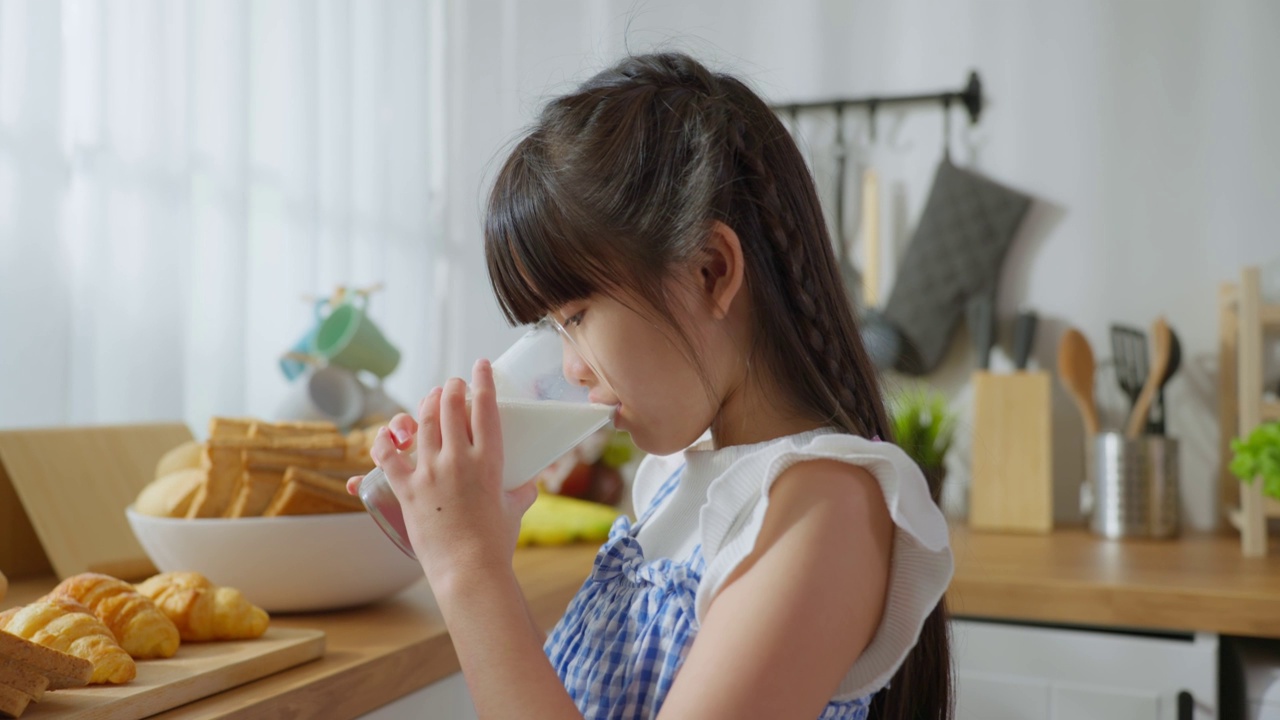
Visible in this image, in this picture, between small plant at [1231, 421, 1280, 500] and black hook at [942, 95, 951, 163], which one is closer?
small plant at [1231, 421, 1280, 500]

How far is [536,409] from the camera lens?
0.70 m

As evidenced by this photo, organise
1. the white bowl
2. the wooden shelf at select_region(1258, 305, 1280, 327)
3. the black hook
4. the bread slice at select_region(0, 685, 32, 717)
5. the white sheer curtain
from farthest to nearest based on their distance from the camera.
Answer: the black hook < the wooden shelf at select_region(1258, 305, 1280, 327) < the white sheer curtain < the white bowl < the bread slice at select_region(0, 685, 32, 717)

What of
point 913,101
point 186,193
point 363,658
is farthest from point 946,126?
point 363,658

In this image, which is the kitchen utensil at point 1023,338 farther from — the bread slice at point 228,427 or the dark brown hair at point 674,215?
the bread slice at point 228,427

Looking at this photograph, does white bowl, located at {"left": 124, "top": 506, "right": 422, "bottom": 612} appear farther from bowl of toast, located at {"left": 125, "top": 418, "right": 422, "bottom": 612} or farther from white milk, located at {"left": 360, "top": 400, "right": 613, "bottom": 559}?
white milk, located at {"left": 360, "top": 400, "right": 613, "bottom": 559}

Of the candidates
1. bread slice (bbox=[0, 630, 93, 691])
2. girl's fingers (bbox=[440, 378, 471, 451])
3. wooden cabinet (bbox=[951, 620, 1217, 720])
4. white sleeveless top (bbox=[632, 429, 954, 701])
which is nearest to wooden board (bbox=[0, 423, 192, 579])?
bread slice (bbox=[0, 630, 93, 691])

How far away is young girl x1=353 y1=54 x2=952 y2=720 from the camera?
0.62m

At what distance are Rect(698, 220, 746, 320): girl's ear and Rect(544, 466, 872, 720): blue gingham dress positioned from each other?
0.18 meters

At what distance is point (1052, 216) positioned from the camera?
1821 mm

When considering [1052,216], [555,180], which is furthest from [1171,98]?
[555,180]

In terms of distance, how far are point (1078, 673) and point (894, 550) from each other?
759 millimetres

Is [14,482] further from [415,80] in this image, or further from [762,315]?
[415,80]

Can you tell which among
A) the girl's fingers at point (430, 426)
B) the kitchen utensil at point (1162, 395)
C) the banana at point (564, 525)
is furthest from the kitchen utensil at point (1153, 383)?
the girl's fingers at point (430, 426)

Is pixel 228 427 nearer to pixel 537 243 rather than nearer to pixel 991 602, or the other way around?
pixel 537 243
